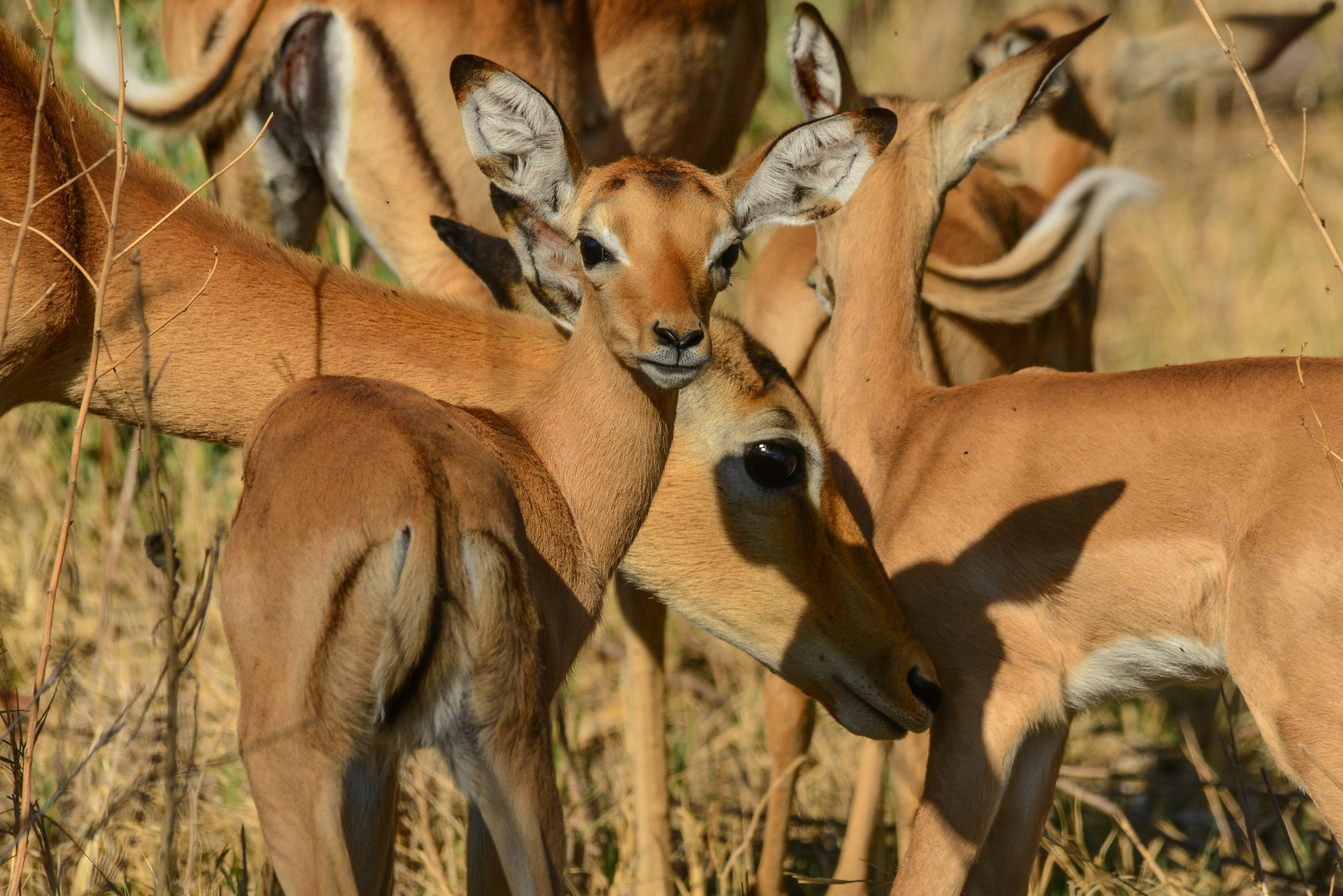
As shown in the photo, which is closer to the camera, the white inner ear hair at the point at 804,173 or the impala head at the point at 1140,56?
the white inner ear hair at the point at 804,173

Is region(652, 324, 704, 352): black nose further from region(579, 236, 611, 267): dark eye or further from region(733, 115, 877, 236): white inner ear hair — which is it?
region(733, 115, 877, 236): white inner ear hair

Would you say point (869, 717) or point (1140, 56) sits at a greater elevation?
point (1140, 56)

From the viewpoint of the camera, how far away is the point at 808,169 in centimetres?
303

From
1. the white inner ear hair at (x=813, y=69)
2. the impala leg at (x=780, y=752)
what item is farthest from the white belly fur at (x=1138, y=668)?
the white inner ear hair at (x=813, y=69)

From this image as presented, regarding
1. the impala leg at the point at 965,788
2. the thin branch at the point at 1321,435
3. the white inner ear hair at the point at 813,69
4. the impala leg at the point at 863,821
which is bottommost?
the impala leg at the point at 863,821

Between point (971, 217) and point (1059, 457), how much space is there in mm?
1849

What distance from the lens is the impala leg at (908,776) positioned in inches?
144

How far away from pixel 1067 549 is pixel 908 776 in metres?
0.81

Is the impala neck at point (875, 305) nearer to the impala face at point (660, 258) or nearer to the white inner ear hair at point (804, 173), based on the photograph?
the white inner ear hair at point (804, 173)

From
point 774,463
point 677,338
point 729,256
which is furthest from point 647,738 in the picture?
point 677,338

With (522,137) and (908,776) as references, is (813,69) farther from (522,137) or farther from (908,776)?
(908,776)

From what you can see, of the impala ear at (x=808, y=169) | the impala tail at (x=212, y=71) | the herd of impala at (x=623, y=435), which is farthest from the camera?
the impala tail at (x=212, y=71)

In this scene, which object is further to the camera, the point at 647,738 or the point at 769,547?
the point at 647,738

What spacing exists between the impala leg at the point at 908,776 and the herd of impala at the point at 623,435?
0.06ft
